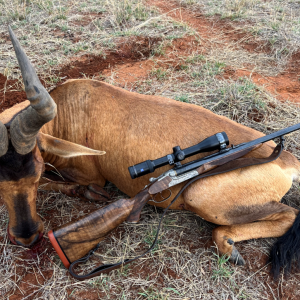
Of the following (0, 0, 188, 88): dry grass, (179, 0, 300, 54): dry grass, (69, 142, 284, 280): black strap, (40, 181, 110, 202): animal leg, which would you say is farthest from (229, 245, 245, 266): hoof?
(179, 0, 300, 54): dry grass

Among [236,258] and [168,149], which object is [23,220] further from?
[236,258]

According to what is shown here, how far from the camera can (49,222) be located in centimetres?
381

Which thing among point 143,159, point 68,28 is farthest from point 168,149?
point 68,28

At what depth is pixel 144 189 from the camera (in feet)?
10.5

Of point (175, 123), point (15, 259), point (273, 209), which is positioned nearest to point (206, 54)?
point (175, 123)

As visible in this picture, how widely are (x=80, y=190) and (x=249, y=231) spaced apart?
239 centimetres

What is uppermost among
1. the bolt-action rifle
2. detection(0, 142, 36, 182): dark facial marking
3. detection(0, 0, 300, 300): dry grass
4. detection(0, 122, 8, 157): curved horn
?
detection(0, 122, 8, 157): curved horn

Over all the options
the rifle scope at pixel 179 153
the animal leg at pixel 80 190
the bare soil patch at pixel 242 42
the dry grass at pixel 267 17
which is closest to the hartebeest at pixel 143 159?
the animal leg at pixel 80 190

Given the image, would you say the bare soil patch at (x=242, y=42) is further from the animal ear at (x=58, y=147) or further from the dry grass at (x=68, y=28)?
the animal ear at (x=58, y=147)

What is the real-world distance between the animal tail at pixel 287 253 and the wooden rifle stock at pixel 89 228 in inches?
66.5

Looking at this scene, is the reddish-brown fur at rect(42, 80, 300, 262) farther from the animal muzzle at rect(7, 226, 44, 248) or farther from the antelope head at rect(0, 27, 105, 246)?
the animal muzzle at rect(7, 226, 44, 248)

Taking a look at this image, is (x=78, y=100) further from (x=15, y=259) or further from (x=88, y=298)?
(x=88, y=298)

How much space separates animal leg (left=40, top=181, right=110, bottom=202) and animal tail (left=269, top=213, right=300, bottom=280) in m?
2.35

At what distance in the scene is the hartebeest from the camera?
3088 mm
